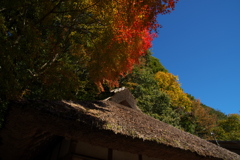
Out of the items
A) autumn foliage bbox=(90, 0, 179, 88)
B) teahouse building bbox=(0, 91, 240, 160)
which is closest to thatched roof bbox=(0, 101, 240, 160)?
teahouse building bbox=(0, 91, 240, 160)

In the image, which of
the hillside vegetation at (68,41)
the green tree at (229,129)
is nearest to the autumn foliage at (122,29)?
the hillside vegetation at (68,41)

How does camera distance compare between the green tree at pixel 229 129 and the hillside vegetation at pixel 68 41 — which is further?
the green tree at pixel 229 129

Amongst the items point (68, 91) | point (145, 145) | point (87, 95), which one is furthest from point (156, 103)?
point (145, 145)

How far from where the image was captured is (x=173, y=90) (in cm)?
2227

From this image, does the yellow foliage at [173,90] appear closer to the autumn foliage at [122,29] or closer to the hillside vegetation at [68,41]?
the hillside vegetation at [68,41]

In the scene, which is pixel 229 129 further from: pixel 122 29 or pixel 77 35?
pixel 77 35

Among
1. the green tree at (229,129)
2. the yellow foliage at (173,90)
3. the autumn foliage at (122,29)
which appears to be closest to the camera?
the autumn foliage at (122,29)

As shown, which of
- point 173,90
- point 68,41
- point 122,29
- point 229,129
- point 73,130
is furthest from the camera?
point 173,90

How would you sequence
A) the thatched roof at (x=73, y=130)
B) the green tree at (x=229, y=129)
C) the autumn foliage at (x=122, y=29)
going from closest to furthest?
the thatched roof at (x=73, y=130) → the autumn foliage at (x=122, y=29) → the green tree at (x=229, y=129)

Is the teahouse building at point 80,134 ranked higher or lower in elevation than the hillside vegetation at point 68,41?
lower

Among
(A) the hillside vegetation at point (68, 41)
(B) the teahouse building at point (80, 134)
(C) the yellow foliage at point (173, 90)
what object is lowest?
(B) the teahouse building at point (80, 134)

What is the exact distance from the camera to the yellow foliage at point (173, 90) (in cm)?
2130

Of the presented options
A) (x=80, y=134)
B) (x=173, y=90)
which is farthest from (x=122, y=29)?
(x=173, y=90)

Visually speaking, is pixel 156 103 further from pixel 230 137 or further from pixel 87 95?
pixel 230 137
